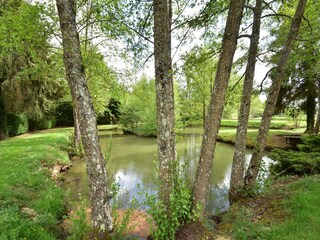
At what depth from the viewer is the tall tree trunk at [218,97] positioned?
2.94m

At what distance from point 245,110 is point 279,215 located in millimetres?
2270

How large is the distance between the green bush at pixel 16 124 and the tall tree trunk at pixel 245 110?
14847 mm

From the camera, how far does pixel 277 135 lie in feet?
43.0

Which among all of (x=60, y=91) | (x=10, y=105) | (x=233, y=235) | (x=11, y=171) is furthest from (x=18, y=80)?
(x=233, y=235)

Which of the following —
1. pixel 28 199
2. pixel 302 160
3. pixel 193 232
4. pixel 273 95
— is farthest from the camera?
pixel 302 160

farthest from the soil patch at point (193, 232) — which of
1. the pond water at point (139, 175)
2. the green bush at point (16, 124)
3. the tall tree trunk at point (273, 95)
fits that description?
the green bush at point (16, 124)

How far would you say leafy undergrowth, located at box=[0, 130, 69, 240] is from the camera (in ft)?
9.93

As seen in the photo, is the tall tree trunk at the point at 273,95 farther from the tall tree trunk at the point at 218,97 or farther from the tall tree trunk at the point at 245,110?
the tall tree trunk at the point at 218,97

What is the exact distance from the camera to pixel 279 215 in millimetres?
3572

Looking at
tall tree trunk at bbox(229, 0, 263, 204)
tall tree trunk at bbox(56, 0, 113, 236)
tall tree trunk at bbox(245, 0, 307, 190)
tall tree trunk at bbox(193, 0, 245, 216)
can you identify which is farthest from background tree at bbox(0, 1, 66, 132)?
tall tree trunk at bbox(245, 0, 307, 190)

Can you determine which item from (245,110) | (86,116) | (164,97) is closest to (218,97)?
(164,97)

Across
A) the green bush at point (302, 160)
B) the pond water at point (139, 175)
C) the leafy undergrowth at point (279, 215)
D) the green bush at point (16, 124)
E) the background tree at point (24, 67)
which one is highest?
the background tree at point (24, 67)

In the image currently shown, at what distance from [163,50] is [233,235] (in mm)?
3228

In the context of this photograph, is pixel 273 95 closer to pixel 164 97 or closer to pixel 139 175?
pixel 164 97
